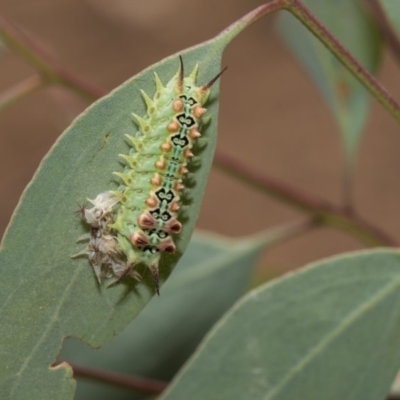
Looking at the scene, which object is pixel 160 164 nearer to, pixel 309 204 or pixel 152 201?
pixel 152 201

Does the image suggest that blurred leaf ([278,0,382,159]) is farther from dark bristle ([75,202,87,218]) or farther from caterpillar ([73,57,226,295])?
dark bristle ([75,202,87,218])

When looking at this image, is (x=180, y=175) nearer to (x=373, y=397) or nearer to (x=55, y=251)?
(x=55, y=251)

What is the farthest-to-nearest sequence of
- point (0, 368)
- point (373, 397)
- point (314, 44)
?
point (314, 44) → point (373, 397) → point (0, 368)

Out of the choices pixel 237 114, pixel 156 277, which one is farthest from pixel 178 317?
pixel 237 114

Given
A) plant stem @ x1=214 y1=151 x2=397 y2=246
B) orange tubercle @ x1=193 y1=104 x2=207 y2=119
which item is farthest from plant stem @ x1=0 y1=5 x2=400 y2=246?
orange tubercle @ x1=193 y1=104 x2=207 y2=119

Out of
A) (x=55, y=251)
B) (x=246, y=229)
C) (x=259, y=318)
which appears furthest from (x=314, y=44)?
(x=246, y=229)

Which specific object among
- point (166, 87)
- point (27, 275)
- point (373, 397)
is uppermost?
point (166, 87)
